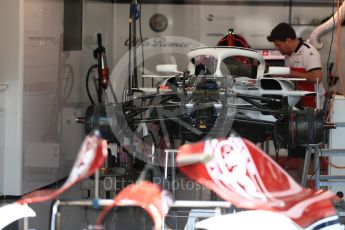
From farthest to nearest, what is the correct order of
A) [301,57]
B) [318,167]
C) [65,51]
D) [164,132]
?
[65,51] < [301,57] < [164,132] < [318,167]

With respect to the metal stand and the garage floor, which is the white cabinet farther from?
the metal stand

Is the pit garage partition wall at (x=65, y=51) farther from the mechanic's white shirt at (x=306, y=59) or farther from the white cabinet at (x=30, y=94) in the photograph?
the mechanic's white shirt at (x=306, y=59)

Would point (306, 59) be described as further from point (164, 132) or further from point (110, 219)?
point (110, 219)

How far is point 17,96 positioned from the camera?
5977 mm

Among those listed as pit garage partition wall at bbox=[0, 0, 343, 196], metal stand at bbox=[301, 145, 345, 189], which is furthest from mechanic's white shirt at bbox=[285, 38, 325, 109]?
pit garage partition wall at bbox=[0, 0, 343, 196]

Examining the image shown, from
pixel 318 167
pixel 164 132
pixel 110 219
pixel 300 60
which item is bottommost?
pixel 110 219

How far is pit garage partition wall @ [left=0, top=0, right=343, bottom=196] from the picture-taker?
5.96 meters

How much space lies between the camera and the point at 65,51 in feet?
23.6

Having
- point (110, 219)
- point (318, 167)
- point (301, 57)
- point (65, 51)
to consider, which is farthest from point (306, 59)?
point (65, 51)

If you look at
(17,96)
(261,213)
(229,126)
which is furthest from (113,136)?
(261,213)

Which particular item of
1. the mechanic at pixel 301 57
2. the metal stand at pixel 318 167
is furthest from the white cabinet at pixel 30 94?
the metal stand at pixel 318 167

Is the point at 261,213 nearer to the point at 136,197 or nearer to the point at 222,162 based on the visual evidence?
the point at 222,162

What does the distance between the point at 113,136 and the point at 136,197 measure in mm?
2579

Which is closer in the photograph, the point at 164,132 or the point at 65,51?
the point at 164,132
